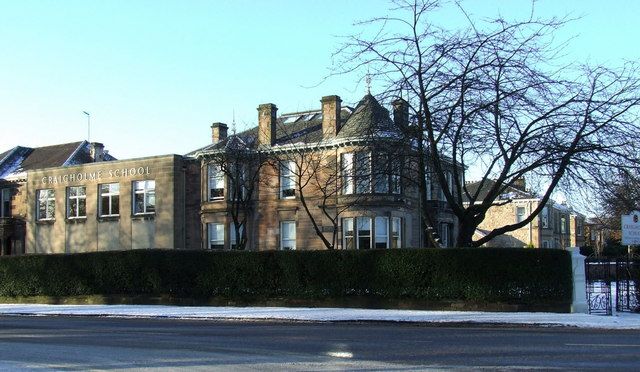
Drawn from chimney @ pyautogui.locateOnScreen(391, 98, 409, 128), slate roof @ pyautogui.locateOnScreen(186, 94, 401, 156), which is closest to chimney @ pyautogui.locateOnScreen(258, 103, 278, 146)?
slate roof @ pyautogui.locateOnScreen(186, 94, 401, 156)

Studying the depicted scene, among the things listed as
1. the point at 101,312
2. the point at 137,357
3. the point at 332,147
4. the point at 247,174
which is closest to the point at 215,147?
the point at 247,174

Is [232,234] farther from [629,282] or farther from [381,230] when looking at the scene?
[629,282]

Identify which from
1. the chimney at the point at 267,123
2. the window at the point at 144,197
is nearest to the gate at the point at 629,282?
the chimney at the point at 267,123

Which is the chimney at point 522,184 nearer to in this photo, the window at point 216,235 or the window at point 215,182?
the window at point 215,182

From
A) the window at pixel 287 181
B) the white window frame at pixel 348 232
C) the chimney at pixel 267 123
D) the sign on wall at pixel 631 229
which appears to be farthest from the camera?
the chimney at pixel 267 123

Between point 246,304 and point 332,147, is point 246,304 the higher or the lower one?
the lower one

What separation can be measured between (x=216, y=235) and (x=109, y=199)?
8.43 meters

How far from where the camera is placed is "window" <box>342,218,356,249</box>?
39.1 metres

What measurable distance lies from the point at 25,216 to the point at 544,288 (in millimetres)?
38621

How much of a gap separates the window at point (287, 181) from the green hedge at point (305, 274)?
13352 millimetres

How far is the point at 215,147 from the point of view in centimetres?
4303

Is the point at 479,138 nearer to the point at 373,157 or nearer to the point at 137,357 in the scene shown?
the point at 373,157

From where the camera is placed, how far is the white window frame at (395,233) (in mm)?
38531

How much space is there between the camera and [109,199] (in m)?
46.0
